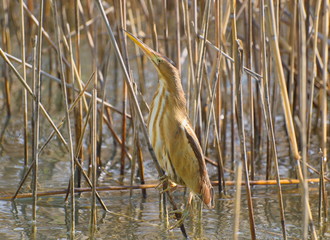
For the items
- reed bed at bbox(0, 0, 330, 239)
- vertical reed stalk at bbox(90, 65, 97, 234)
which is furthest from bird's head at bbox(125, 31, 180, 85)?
vertical reed stalk at bbox(90, 65, 97, 234)

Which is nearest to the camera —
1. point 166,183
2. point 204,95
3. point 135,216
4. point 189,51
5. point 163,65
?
point 163,65

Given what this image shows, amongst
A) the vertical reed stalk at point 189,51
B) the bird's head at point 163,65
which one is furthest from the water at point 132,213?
the bird's head at point 163,65

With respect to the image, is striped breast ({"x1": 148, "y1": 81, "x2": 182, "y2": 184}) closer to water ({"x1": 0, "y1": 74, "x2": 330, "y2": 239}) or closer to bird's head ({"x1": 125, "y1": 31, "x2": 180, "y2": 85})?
bird's head ({"x1": 125, "y1": 31, "x2": 180, "y2": 85})

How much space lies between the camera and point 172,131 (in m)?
2.37

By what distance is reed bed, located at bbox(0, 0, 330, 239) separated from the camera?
2.19 meters

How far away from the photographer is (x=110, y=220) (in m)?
2.97

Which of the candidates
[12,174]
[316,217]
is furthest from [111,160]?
[316,217]

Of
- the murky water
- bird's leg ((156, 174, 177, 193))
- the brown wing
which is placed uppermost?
the brown wing

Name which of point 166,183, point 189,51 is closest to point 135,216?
point 166,183

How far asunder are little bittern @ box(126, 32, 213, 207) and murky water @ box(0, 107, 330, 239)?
15.9 inches

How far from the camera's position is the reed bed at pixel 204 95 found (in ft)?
7.18

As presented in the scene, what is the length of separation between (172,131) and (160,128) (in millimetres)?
50

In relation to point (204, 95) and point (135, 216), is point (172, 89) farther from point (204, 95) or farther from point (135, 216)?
point (204, 95)

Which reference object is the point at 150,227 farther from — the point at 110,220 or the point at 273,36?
the point at 273,36
